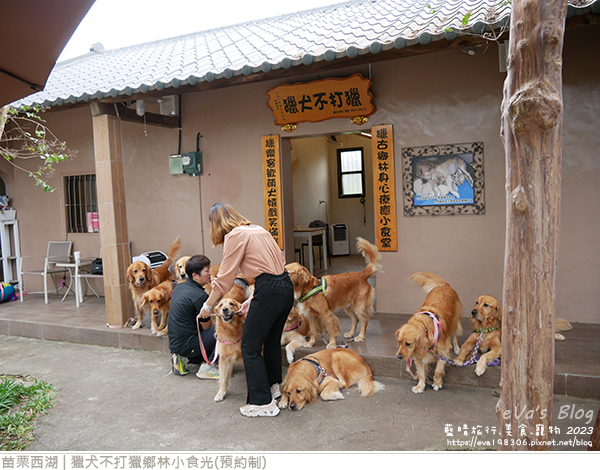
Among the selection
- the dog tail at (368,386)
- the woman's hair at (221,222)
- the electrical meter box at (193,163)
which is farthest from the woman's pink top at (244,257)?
the electrical meter box at (193,163)

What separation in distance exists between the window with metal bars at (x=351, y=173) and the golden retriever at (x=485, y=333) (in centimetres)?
1000

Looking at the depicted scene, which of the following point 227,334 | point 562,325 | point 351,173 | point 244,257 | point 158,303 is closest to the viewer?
point 244,257

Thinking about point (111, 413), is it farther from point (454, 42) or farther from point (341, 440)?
point (454, 42)

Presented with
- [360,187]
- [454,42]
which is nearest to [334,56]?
[454,42]

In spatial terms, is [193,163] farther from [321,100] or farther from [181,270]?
[321,100]

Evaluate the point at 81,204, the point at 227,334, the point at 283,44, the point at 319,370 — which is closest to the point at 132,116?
the point at 283,44

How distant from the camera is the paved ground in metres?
3.72

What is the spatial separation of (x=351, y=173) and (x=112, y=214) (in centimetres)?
918

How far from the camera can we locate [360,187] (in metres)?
14.6

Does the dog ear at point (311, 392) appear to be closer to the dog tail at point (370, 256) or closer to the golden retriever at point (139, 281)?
the dog tail at point (370, 256)

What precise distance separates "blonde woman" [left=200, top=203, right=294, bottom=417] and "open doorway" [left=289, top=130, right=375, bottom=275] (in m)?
8.50

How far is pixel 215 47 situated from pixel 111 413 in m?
6.45

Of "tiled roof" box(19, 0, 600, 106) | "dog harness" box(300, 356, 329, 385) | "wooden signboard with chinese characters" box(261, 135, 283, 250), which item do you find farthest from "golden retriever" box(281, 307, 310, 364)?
"tiled roof" box(19, 0, 600, 106)

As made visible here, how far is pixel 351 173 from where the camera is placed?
14711 mm
